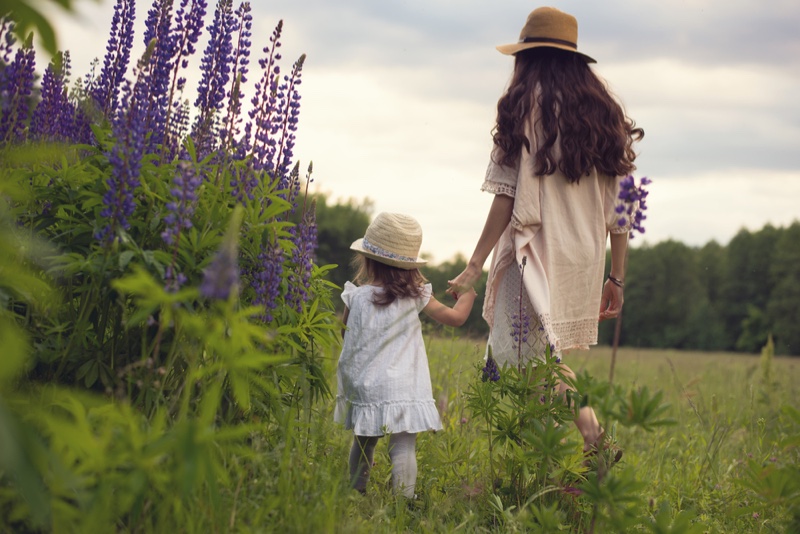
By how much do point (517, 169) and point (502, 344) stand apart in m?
0.94

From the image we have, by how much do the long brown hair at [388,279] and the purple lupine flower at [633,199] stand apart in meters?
1.30

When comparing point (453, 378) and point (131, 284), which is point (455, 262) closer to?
point (453, 378)

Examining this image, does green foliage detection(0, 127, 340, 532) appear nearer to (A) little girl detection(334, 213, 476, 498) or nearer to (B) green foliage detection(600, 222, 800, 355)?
(A) little girl detection(334, 213, 476, 498)

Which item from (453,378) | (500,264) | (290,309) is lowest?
(453,378)

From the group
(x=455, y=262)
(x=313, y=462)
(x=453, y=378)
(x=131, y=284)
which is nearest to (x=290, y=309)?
(x=313, y=462)

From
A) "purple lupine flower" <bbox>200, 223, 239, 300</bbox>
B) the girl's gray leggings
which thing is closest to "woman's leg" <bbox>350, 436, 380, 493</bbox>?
the girl's gray leggings

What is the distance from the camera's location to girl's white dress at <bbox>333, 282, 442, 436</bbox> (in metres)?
3.84

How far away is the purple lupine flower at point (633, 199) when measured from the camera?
9.36ft

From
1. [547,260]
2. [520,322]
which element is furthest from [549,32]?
[520,322]

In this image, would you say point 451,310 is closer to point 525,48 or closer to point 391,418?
Result: point 391,418

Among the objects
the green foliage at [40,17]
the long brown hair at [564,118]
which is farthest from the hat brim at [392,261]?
the green foliage at [40,17]

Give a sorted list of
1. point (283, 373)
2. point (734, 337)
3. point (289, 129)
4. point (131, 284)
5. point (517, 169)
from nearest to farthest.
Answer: point (131, 284) < point (283, 373) < point (289, 129) < point (517, 169) < point (734, 337)

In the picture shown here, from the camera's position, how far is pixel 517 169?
165 inches

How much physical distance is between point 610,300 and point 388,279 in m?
1.45
